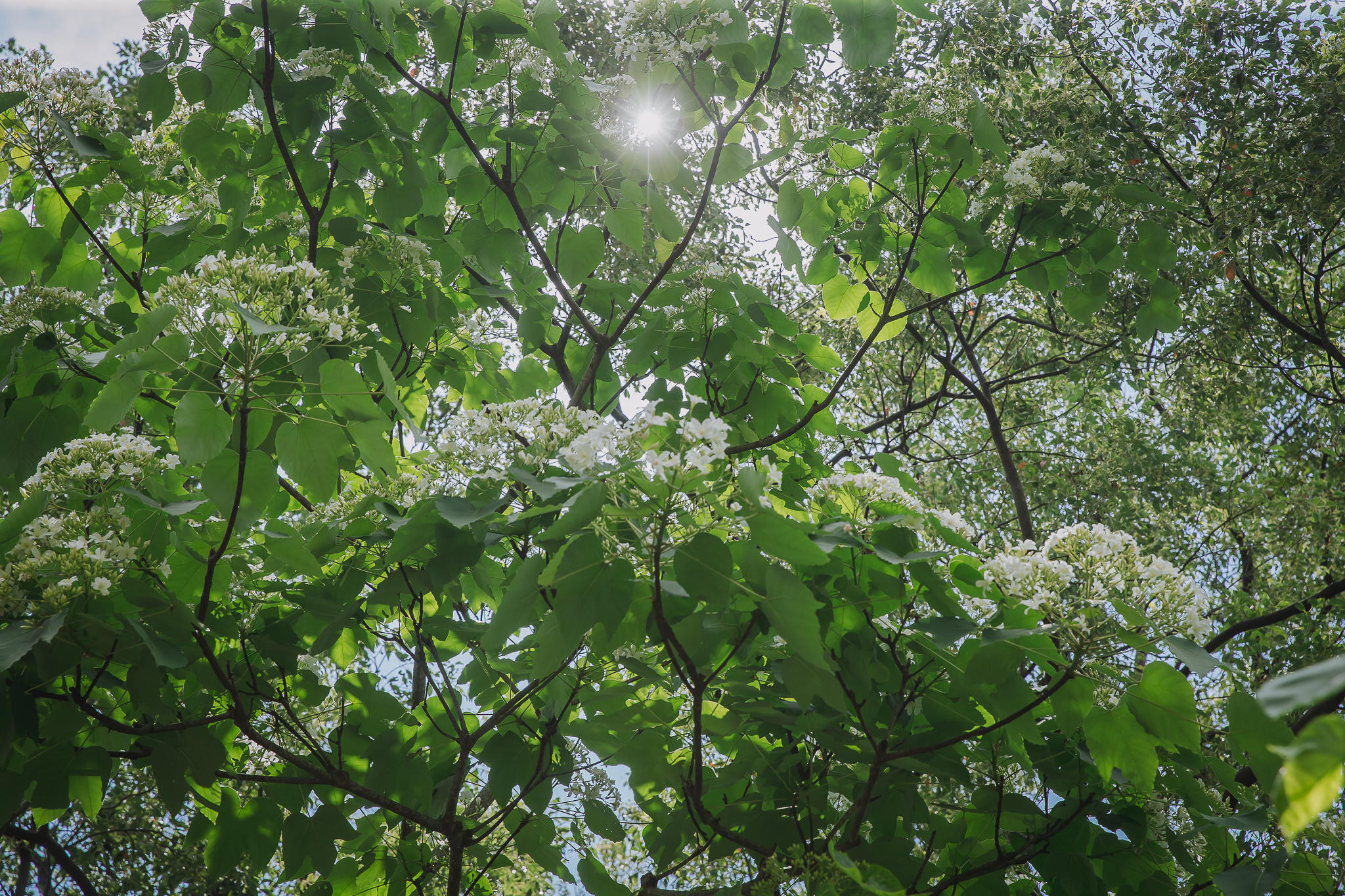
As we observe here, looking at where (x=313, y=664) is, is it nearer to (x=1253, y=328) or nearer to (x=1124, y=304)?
(x=1124, y=304)

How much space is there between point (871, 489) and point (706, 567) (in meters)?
0.86

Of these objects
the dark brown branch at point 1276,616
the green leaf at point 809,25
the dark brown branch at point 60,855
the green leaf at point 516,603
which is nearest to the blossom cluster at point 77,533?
the green leaf at point 516,603

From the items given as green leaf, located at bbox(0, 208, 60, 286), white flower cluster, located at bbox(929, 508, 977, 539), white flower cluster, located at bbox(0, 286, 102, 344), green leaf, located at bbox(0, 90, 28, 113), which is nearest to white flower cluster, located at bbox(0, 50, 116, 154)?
green leaf, located at bbox(0, 90, 28, 113)

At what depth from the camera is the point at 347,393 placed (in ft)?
6.84

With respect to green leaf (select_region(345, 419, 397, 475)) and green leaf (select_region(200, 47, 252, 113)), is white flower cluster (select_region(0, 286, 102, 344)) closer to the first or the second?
green leaf (select_region(200, 47, 252, 113))

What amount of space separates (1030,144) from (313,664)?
5955 mm

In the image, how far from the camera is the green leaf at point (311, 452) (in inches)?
86.2

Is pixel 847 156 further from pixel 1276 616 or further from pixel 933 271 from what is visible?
pixel 1276 616

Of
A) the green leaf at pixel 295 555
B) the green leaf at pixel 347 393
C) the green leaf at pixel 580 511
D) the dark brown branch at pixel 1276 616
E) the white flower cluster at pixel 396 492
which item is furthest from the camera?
the dark brown branch at pixel 1276 616

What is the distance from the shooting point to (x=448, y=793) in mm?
2934

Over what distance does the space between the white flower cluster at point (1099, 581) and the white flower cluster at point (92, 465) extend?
2224 mm

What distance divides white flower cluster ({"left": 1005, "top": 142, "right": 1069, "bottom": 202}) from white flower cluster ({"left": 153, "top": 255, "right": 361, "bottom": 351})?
2337mm

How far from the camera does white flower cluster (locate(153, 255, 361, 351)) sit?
1991mm

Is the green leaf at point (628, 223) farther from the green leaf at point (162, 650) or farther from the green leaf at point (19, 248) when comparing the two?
the green leaf at point (19, 248)
